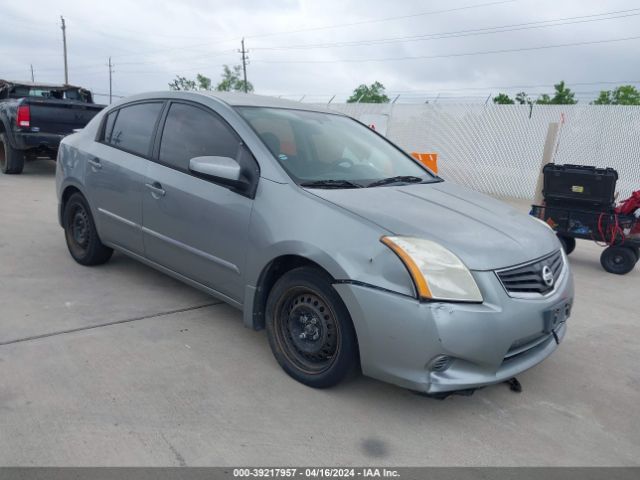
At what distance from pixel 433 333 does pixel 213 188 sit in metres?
1.74

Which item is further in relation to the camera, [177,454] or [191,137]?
[191,137]

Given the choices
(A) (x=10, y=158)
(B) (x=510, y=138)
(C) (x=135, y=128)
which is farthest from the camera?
(B) (x=510, y=138)

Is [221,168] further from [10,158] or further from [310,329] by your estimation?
[10,158]

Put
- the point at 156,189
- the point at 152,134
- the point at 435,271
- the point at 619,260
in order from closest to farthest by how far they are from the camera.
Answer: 1. the point at 435,271
2. the point at 156,189
3. the point at 152,134
4. the point at 619,260

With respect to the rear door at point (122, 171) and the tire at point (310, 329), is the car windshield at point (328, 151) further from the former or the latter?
the rear door at point (122, 171)

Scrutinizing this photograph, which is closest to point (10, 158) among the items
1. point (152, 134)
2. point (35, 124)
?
point (35, 124)

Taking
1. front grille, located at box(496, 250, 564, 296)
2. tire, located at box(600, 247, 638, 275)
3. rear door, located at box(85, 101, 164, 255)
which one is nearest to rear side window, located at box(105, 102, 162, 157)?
rear door, located at box(85, 101, 164, 255)

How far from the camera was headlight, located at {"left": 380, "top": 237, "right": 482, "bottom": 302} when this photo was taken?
8.36 feet

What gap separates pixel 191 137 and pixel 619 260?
5.38 meters

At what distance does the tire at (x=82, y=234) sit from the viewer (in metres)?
4.76

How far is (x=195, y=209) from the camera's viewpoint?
139 inches

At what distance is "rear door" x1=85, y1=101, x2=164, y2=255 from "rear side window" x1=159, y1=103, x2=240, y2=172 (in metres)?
0.21

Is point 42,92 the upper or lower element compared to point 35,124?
upper

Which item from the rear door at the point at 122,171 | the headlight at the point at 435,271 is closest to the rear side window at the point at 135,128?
the rear door at the point at 122,171
